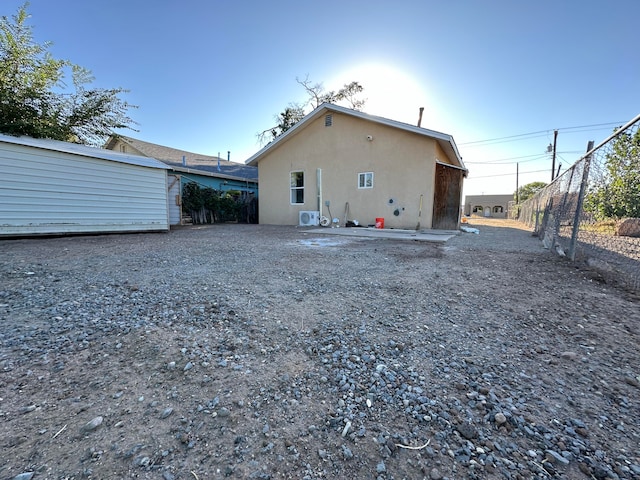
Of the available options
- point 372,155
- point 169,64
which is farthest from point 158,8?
point 372,155

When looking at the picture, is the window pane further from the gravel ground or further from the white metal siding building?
the gravel ground

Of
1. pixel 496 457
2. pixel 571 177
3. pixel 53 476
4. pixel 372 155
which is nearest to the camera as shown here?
pixel 53 476

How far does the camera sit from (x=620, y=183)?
126 inches

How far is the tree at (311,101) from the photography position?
18.8 meters

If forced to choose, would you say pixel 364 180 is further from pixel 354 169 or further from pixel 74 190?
pixel 74 190

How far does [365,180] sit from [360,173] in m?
0.35

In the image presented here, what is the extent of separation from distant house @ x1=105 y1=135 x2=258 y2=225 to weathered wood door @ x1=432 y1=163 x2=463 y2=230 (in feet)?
30.6

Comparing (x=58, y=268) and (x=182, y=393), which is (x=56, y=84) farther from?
(x=182, y=393)

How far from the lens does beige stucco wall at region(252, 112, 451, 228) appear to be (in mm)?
9102

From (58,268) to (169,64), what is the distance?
353 inches

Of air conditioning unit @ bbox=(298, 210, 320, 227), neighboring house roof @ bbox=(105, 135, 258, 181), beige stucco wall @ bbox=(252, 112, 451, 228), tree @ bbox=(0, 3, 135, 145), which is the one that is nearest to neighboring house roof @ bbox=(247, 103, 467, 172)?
beige stucco wall @ bbox=(252, 112, 451, 228)

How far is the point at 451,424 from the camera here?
3.77 ft

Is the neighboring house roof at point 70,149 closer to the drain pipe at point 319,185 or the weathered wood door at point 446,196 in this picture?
the drain pipe at point 319,185

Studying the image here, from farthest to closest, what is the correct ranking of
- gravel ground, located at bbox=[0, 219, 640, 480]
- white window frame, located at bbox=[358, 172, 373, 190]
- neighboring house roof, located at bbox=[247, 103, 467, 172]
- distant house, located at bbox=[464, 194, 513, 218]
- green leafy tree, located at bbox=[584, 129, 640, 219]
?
distant house, located at bbox=[464, 194, 513, 218] → white window frame, located at bbox=[358, 172, 373, 190] → neighboring house roof, located at bbox=[247, 103, 467, 172] → green leafy tree, located at bbox=[584, 129, 640, 219] → gravel ground, located at bbox=[0, 219, 640, 480]
